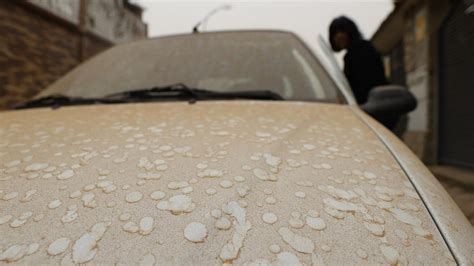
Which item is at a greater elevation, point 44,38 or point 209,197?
point 44,38

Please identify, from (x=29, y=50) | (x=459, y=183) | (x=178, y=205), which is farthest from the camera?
(x=29, y=50)

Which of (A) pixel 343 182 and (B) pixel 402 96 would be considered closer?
(A) pixel 343 182

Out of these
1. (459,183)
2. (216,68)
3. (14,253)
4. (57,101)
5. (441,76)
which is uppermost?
(441,76)

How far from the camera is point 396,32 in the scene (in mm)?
7883

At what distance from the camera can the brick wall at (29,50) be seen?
5.70 metres

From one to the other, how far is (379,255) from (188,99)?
2.96 ft

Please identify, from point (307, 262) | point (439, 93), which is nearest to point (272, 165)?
point (307, 262)

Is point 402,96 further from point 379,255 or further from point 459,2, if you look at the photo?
point 459,2

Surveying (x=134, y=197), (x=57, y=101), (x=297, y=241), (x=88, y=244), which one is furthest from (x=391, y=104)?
(x=57, y=101)

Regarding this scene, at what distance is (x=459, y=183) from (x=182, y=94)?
388cm

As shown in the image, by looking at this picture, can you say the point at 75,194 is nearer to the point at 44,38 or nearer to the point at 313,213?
the point at 313,213

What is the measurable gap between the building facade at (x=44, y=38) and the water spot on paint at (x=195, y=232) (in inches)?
258

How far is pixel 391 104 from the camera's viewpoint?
124 centimetres

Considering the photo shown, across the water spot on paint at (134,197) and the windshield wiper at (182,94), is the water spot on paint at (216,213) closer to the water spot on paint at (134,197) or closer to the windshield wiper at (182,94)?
the water spot on paint at (134,197)
